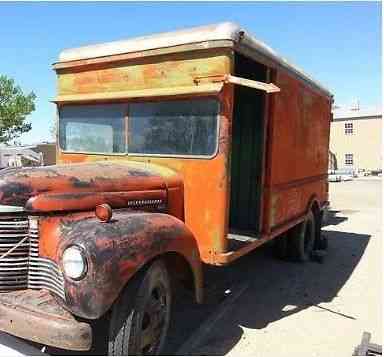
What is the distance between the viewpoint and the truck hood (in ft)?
11.2

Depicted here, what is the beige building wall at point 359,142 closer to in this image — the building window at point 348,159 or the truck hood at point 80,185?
the building window at point 348,159

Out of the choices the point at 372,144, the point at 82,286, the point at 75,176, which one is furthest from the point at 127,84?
the point at 372,144

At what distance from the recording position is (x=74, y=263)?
10.1ft

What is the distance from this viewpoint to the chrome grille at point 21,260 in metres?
3.37

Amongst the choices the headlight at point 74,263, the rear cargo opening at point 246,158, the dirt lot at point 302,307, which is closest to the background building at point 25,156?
the dirt lot at point 302,307

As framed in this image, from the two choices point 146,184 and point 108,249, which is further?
point 146,184

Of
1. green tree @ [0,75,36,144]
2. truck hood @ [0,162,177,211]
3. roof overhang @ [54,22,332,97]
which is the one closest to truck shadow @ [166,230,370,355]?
truck hood @ [0,162,177,211]

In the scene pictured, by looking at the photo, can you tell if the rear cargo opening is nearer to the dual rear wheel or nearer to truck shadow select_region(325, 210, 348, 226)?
the dual rear wheel

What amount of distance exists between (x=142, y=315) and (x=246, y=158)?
328cm

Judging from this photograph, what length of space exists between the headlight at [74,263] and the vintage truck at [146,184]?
0.03 ft

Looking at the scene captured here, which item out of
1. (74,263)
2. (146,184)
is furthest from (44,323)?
(146,184)

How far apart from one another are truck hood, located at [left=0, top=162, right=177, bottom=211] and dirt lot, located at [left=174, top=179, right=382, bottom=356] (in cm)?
155

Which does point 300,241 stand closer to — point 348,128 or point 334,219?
point 334,219

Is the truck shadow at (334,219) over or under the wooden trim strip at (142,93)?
under
